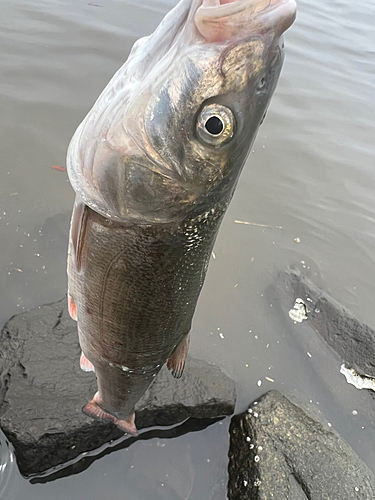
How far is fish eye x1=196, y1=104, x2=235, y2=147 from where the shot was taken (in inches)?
47.4

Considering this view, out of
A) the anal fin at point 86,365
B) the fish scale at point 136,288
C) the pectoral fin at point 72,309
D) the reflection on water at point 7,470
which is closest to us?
the fish scale at point 136,288

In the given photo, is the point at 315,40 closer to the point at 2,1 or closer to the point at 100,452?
the point at 2,1

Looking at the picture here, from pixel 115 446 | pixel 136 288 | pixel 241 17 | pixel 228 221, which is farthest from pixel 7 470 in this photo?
pixel 228 221

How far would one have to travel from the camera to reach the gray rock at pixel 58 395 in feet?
8.11

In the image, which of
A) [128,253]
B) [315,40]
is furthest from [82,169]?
[315,40]

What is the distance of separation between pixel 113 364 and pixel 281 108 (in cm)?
610

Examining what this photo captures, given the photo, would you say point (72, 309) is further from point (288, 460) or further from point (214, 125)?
point (288, 460)

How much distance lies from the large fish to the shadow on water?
1450 mm

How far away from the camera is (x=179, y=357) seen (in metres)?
2.04

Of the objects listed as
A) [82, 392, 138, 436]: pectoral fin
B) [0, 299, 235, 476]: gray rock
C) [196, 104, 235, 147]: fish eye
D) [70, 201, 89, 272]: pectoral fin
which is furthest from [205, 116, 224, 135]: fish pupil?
[0, 299, 235, 476]: gray rock

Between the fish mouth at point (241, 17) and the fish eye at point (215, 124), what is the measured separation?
0.66 ft

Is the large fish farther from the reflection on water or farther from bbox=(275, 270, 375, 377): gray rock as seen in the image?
bbox=(275, 270, 375, 377): gray rock

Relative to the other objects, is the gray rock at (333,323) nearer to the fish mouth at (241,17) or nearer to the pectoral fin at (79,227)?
the pectoral fin at (79,227)

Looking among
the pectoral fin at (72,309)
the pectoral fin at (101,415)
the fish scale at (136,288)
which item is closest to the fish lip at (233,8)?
the fish scale at (136,288)
